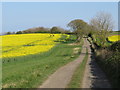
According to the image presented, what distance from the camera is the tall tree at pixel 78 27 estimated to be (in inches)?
2928

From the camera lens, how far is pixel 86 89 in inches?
396

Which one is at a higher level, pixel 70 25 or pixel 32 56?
pixel 70 25

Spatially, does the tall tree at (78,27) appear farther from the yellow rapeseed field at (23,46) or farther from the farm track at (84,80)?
the farm track at (84,80)

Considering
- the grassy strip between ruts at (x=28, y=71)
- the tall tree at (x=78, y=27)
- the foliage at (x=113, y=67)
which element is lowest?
the grassy strip between ruts at (x=28, y=71)

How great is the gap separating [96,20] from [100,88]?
117ft

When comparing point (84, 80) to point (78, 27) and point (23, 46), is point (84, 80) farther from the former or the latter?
point (78, 27)

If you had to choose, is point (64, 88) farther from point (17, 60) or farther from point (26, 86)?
point (17, 60)

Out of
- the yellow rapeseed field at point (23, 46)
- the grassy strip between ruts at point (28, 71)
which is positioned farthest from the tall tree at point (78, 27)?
the grassy strip between ruts at point (28, 71)

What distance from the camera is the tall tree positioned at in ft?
244

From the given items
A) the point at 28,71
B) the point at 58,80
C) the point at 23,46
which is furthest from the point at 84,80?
the point at 23,46

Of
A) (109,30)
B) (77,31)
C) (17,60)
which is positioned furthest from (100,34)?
(77,31)

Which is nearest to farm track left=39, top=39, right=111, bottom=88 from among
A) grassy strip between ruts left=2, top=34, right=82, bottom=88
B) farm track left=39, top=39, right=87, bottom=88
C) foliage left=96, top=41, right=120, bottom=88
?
farm track left=39, top=39, right=87, bottom=88

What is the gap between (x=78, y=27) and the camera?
7575cm

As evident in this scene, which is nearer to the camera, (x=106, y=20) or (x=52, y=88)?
(x=52, y=88)
